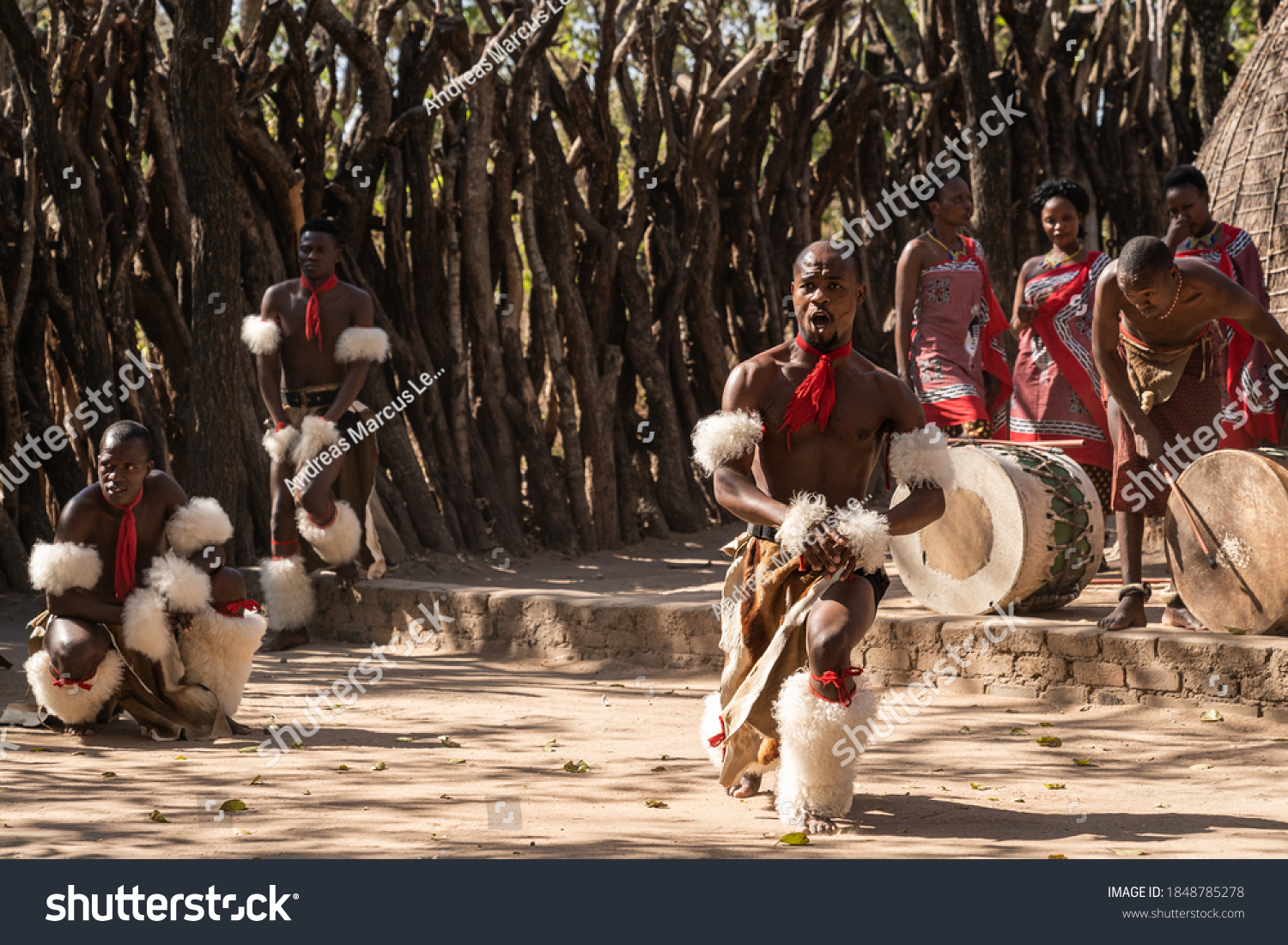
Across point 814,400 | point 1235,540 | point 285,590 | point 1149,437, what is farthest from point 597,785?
point 285,590

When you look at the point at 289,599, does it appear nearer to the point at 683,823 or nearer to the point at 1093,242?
the point at 683,823

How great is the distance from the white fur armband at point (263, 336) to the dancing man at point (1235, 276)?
4.19 m

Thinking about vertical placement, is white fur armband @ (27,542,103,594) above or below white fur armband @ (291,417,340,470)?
below

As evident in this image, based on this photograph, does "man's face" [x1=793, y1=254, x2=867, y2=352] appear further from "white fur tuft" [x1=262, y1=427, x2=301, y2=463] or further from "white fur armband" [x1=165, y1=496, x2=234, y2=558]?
"white fur tuft" [x1=262, y1=427, x2=301, y2=463]

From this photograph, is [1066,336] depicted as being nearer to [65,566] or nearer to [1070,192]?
[1070,192]

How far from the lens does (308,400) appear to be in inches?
268

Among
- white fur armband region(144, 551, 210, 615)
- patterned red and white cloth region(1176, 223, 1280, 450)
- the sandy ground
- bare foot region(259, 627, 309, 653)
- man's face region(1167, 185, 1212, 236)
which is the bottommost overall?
the sandy ground

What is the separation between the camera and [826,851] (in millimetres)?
3246

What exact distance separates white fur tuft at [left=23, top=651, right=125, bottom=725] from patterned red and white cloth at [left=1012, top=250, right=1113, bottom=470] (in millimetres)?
4094

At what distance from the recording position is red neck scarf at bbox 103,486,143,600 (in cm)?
466

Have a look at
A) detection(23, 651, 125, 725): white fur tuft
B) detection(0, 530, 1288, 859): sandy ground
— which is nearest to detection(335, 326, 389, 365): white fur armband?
detection(0, 530, 1288, 859): sandy ground

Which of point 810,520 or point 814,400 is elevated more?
point 814,400

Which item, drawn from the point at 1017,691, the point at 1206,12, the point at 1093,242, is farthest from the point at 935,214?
the point at 1206,12

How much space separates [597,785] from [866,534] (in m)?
1.21
